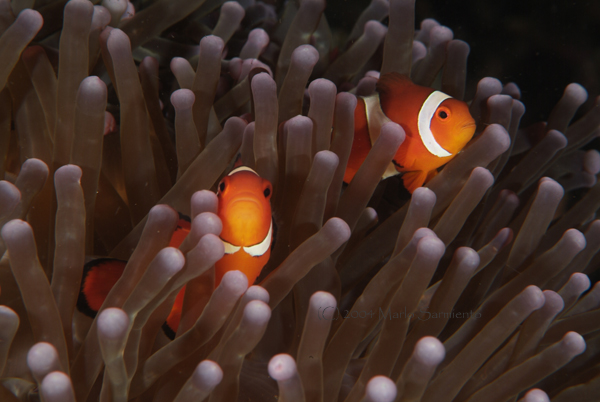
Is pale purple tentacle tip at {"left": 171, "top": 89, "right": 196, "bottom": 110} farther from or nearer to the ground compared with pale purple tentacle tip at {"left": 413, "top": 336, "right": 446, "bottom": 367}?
farther from the ground

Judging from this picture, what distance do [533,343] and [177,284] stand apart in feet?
2.02

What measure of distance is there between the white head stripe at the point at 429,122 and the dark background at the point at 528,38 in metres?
0.69

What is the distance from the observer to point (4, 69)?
963 millimetres

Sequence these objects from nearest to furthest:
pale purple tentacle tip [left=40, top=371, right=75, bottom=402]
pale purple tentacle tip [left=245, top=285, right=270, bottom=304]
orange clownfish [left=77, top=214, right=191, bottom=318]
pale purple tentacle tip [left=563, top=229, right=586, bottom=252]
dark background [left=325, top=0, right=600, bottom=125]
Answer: pale purple tentacle tip [left=40, top=371, right=75, bottom=402], pale purple tentacle tip [left=245, top=285, right=270, bottom=304], orange clownfish [left=77, top=214, right=191, bottom=318], pale purple tentacle tip [left=563, top=229, right=586, bottom=252], dark background [left=325, top=0, right=600, bottom=125]

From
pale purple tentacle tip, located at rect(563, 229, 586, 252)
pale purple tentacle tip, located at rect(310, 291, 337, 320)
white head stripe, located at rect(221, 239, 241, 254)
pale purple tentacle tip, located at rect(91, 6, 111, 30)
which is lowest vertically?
white head stripe, located at rect(221, 239, 241, 254)

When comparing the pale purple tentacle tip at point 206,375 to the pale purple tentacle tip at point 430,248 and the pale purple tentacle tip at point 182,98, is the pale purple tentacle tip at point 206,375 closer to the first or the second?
the pale purple tentacle tip at point 430,248

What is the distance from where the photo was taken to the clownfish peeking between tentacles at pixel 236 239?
756 millimetres

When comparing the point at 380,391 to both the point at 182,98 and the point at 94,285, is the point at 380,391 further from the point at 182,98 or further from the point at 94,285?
the point at 182,98

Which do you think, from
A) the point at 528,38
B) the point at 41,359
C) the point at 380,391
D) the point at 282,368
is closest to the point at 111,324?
the point at 41,359

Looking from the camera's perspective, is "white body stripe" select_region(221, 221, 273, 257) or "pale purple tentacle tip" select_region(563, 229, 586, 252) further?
"pale purple tentacle tip" select_region(563, 229, 586, 252)

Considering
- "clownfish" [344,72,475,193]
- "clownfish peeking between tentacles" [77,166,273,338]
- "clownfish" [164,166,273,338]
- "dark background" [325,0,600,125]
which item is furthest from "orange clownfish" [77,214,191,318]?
"dark background" [325,0,600,125]

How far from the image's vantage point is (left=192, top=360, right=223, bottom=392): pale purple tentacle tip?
62 centimetres

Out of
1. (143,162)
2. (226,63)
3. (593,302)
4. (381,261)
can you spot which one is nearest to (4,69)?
(143,162)

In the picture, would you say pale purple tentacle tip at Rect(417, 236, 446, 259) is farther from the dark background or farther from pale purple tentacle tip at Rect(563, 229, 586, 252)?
the dark background
